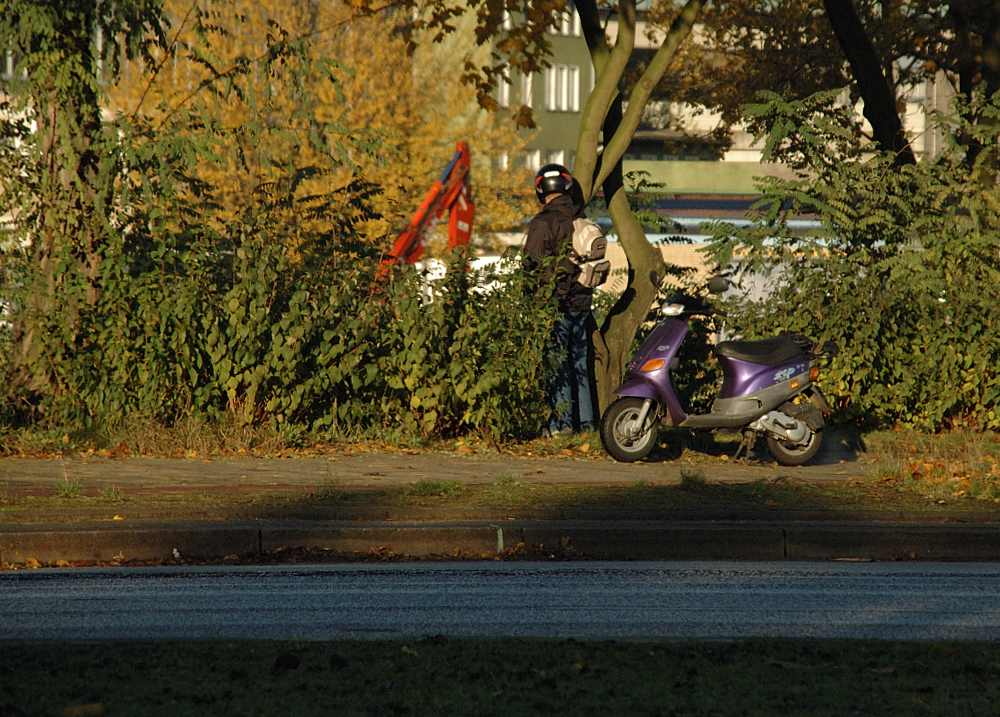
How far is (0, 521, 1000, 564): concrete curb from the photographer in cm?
926

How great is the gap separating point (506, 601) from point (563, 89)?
255 feet

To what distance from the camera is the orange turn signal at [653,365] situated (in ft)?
42.9

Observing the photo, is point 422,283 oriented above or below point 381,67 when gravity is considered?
below

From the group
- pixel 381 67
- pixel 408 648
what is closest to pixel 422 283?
pixel 408 648

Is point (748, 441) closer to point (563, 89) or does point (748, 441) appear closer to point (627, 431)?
point (627, 431)

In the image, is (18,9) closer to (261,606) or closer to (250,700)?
(261,606)

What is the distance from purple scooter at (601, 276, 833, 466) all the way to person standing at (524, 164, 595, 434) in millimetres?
1030

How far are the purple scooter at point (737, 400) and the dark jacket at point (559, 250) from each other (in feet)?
3.60

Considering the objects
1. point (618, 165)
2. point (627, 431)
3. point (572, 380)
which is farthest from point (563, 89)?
point (627, 431)

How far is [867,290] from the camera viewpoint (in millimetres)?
15461

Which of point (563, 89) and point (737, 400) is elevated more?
point (563, 89)

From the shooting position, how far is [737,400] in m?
13.1

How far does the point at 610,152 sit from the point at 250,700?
33.6 ft

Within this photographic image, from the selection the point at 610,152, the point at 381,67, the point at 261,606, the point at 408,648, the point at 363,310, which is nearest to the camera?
A: the point at 408,648
